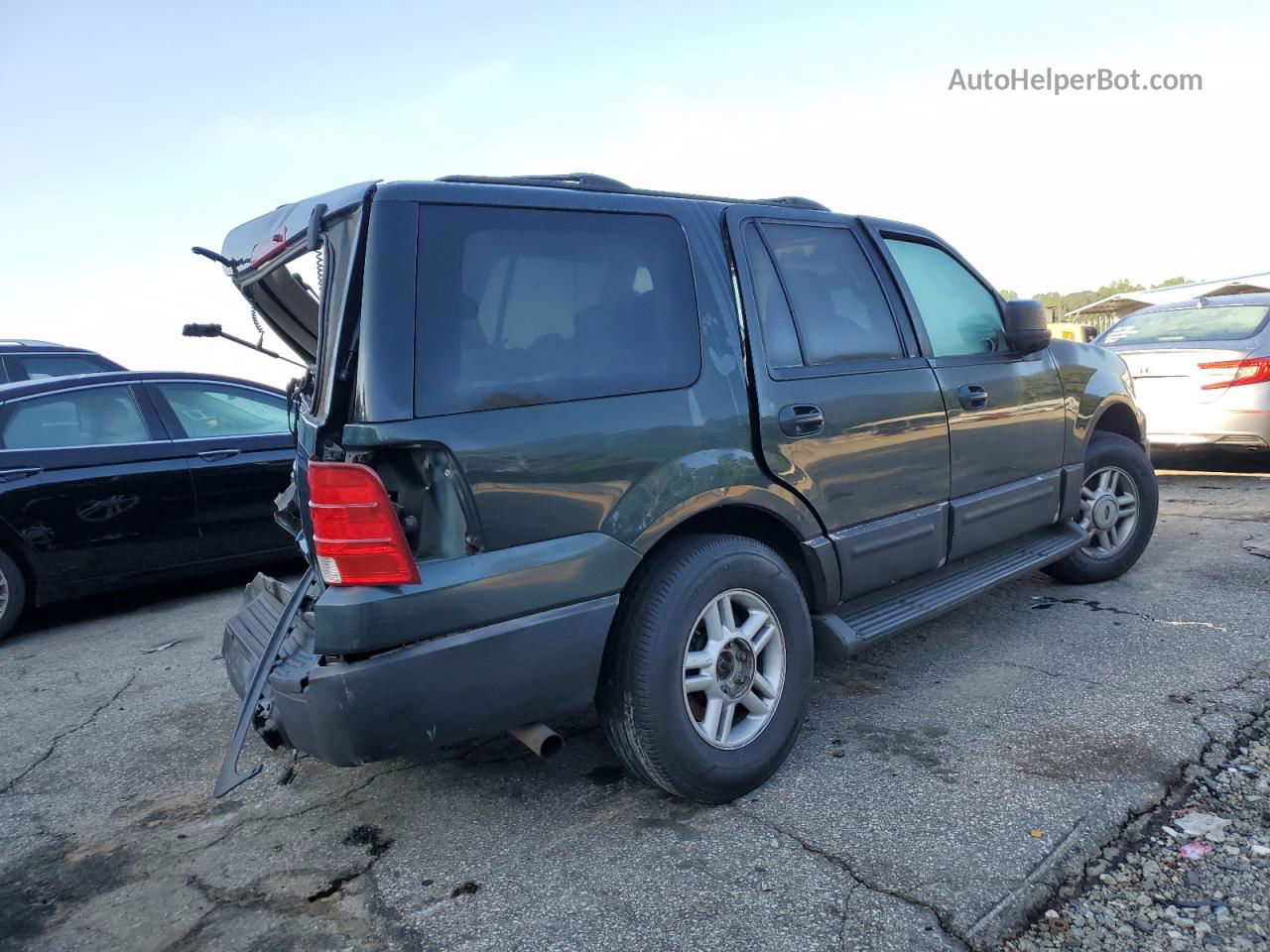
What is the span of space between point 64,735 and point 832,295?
3.54 metres

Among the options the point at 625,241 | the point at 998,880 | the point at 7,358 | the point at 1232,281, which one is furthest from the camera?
the point at 1232,281

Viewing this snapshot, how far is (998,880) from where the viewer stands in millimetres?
2188

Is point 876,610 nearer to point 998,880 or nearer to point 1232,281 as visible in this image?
point 998,880

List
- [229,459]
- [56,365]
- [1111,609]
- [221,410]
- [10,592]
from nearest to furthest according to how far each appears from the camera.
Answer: [1111,609] → [10,592] → [229,459] → [221,410] → [56,365]

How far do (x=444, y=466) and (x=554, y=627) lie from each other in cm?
52

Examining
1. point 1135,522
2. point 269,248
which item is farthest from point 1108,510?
point 269,248

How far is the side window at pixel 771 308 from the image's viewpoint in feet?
9.67

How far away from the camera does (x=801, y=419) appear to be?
290cm

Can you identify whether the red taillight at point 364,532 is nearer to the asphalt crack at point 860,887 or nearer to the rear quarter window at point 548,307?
the rear quarter window at point 548,307

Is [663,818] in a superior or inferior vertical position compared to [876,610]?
inferior

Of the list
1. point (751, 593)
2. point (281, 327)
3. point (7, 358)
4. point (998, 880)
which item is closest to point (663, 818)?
point (751, 593)

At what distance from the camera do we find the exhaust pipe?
2.36 m

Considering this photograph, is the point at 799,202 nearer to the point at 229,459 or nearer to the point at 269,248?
the point at 269,248

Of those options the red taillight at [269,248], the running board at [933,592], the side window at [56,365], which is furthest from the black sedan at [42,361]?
the running board at [933,592]
